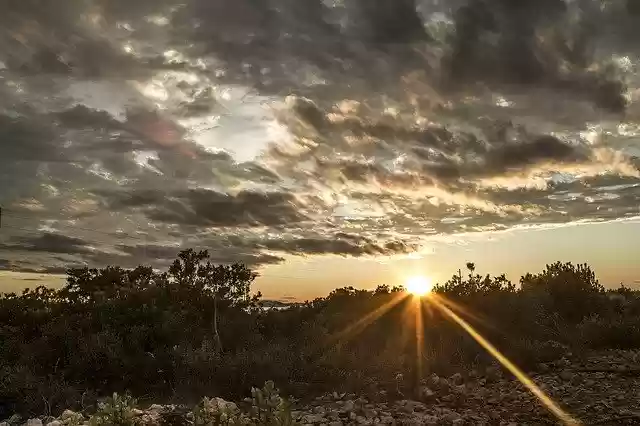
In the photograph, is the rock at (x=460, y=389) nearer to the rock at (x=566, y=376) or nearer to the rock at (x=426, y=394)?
the rock at (x=426, y=394)

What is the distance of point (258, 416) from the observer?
600cm

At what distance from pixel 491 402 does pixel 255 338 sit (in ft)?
26.2

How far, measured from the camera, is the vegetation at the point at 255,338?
437 inches

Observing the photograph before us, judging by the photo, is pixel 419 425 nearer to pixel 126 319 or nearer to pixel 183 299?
pixel 126 319

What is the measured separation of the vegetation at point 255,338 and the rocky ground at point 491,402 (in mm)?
568

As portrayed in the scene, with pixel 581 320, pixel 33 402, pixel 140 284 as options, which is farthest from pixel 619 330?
pixel 140 284

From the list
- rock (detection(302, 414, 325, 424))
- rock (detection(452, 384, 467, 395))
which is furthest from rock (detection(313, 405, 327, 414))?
rock (detection(452, 384, 467, 395))

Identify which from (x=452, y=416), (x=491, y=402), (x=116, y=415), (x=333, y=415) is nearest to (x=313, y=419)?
(x=333, y=415)

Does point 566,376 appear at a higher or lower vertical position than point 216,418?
higher

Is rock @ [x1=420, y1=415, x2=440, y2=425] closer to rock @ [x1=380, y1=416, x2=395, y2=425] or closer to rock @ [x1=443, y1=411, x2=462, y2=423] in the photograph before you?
rock @ [x1=443, y1=411, x2=462, y2=423]

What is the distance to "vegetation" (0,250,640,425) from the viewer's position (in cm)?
1110

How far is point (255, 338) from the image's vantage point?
1578cm

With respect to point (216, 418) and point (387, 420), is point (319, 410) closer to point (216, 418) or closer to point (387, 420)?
point (387, 420)

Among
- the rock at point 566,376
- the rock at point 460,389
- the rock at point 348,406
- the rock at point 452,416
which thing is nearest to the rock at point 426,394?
the rock at point 460,389
